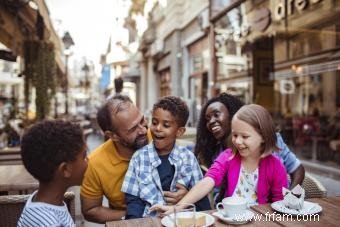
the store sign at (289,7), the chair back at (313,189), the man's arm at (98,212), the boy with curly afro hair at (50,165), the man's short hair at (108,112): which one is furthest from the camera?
the store sign at (289,7)

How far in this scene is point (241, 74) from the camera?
396 inches

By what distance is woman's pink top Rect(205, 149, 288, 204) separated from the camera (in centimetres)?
216

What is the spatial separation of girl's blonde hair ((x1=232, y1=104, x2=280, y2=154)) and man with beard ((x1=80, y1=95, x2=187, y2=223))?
564mm

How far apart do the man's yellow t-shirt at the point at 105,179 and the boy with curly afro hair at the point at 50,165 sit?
0.48 m

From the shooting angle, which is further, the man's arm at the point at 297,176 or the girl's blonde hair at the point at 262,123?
the man's arm at the point at 297,176

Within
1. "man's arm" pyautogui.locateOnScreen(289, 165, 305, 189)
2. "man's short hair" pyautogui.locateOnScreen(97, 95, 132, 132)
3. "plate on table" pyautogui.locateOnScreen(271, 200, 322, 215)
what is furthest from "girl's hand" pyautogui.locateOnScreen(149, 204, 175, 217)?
"man's arm" pyautogui.locateOnScreen(289, 165, 305, 189)

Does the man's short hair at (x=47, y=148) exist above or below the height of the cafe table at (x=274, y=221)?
above

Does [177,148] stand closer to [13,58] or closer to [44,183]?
[44,183]

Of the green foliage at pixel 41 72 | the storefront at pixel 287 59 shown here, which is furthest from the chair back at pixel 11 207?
the green foliage at pixel 41 72

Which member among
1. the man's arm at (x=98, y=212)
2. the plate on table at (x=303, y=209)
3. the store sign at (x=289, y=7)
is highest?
the store sign at (x=289, y=7)

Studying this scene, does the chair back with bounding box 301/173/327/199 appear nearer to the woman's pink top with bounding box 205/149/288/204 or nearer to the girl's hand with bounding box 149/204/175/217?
the woman's pink top with bounding box 205/149/288/204

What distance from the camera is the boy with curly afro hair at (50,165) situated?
162 cm

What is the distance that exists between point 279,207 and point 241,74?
8459 millimetres

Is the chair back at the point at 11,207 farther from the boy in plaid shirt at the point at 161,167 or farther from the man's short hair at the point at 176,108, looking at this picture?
the man's short hair at the point at 176,108
